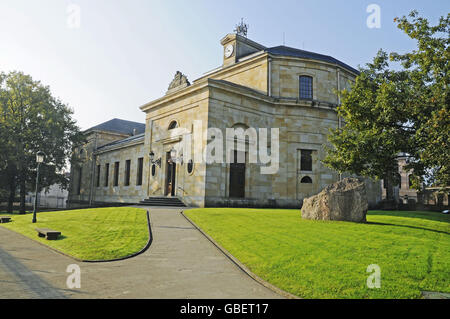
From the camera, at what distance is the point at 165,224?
1450 centimetres

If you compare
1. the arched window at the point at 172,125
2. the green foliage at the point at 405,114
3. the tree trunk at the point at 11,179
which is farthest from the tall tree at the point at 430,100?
the tree trunk at the point at 11,179

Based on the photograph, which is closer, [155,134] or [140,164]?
[155,134]

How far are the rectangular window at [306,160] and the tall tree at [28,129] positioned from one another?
2633cm

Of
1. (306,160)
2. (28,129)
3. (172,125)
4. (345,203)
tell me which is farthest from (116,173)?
(345,203)

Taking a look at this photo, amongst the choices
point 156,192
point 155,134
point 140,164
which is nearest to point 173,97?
point 155,134

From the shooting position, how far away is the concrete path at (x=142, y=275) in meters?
6.06

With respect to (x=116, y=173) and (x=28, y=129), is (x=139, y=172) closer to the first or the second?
(x=116, y=173)

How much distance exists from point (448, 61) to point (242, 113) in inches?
593

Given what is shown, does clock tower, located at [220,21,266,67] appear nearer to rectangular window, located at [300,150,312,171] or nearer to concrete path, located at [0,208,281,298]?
rectangular window, located at [300,150,312,171]

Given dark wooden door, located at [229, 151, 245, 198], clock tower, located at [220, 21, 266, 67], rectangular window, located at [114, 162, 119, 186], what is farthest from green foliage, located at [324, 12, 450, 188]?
rectangular window, located at [114, 162, 119, 186]

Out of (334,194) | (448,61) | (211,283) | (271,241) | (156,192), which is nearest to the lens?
(211,283)

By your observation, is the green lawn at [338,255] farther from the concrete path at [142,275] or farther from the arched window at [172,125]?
the arched window at [172,125]

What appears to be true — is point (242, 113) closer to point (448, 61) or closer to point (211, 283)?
point (448, 61)

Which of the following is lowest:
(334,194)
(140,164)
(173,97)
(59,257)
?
(59,257)
